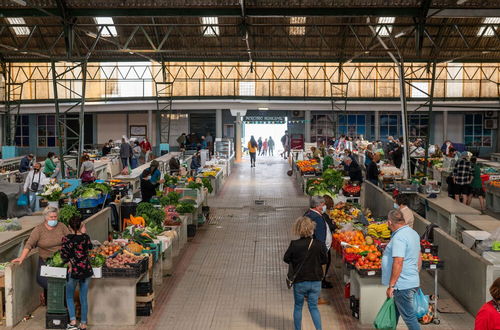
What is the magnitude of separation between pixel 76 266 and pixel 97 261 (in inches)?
23.5

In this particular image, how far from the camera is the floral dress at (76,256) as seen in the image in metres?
9.12

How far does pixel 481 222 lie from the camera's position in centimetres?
1229

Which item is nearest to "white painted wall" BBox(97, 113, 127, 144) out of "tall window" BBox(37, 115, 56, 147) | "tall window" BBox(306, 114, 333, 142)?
"tall window" BBox(37, 115, 56, 147)

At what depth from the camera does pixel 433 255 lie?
33.2 feet

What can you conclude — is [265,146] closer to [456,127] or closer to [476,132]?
[456,127]

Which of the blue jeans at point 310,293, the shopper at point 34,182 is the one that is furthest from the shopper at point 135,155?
the blue jeans at point 310,293

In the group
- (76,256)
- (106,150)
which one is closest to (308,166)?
(106,150)

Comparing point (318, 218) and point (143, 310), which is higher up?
point (318, 218)

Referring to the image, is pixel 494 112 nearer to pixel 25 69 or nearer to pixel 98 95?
pixel 98 95

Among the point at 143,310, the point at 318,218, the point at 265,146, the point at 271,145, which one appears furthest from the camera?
the point at 265,146

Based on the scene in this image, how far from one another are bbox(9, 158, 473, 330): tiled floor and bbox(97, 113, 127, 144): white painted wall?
22.7 meters

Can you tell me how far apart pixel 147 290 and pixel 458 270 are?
4.70m

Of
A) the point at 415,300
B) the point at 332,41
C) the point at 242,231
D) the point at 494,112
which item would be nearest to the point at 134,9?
the point at 242,231

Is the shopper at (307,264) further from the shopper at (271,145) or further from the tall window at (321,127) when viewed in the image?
the shopper at (271,145)
